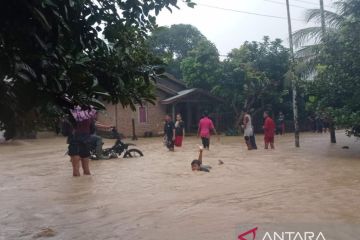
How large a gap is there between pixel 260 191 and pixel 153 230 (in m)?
3.06

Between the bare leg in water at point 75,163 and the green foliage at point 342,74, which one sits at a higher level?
the green foliage at point 342,74

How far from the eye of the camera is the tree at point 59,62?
8.62 ft

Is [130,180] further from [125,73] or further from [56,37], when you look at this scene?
[56,37]

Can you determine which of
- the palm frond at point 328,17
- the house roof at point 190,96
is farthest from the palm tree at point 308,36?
the house roof at point 190,96

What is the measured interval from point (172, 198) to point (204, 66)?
2203cm

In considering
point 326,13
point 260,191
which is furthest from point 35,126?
point 326,13

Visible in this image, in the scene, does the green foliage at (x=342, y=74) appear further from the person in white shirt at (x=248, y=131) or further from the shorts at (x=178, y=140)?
the shorts at (x=178, y=140)

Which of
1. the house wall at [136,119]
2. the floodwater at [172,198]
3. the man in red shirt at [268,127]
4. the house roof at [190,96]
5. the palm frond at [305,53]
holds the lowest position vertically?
the floodwater at [172,198]

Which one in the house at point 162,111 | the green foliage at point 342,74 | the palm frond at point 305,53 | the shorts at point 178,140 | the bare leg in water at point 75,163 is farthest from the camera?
the house at point 162,111

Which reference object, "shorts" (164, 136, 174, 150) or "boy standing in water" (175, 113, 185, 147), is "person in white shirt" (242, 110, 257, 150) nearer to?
"boy standing in water" (175, 113, 185, 147)

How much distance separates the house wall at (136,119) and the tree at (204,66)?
2.62 m

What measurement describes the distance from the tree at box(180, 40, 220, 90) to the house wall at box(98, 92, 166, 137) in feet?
8.60

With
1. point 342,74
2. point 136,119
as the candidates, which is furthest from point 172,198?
point 136,119

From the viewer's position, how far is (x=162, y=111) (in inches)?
1180
